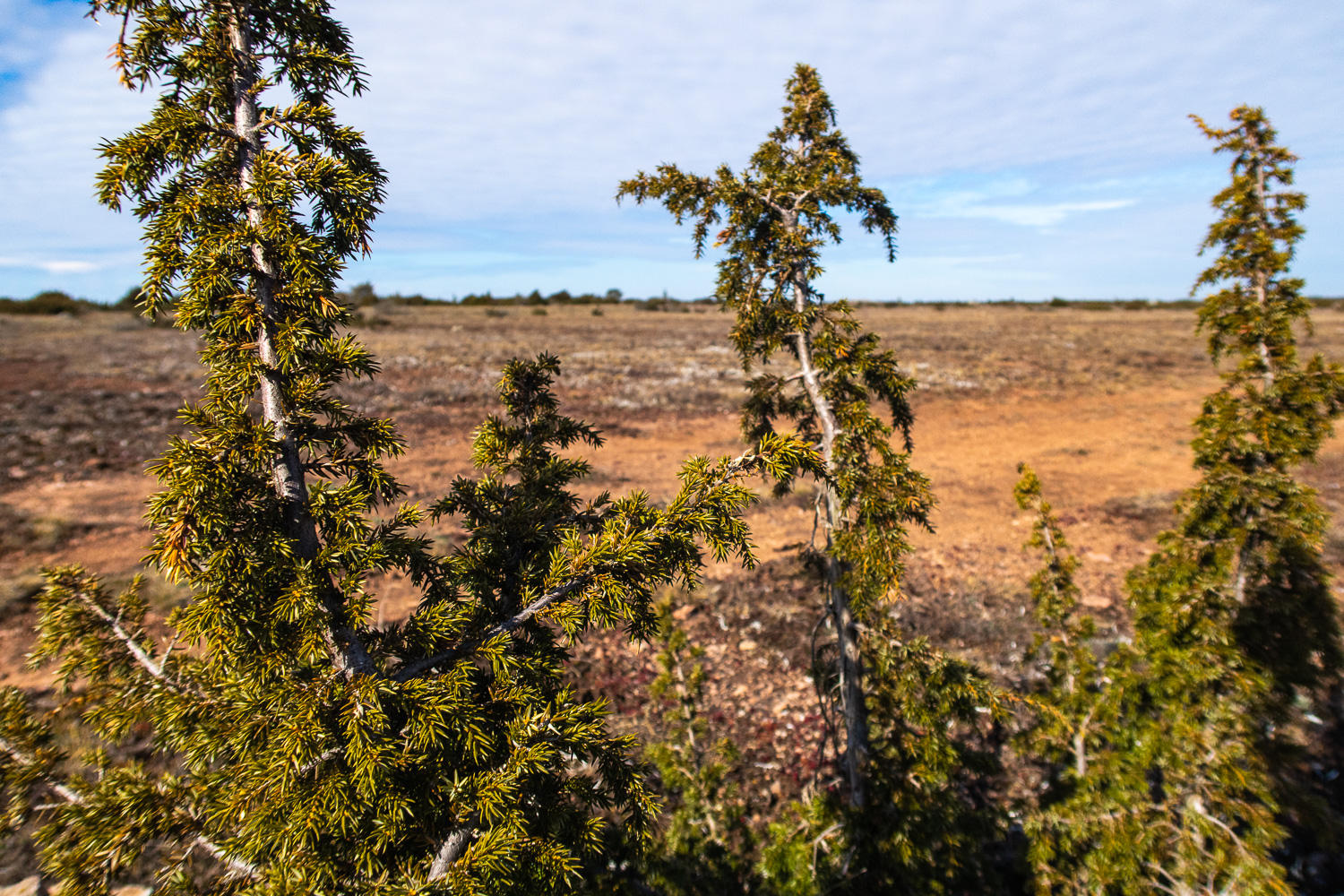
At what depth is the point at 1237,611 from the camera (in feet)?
15.6

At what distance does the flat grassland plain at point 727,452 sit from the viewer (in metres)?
9.27

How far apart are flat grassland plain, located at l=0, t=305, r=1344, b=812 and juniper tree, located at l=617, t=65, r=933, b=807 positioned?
779 mm

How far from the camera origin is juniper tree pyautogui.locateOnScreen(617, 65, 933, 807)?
454 cm

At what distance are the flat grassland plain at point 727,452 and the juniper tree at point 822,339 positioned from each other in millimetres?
779

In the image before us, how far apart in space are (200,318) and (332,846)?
188cm

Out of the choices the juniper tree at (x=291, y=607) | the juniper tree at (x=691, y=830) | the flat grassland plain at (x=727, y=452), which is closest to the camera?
the juniper tree at (x=291, y=607)

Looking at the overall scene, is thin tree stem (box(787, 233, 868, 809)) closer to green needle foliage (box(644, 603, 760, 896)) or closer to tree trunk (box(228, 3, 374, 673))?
green needle foliage (box(644, 603, 760, 896))

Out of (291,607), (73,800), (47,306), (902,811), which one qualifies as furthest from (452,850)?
(47,306)

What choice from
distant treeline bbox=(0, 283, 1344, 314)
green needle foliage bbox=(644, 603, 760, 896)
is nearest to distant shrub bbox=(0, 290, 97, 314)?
distant treeline bbox=(0, 283, 1344, 314)

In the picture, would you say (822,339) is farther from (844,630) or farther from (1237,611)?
(1237,611)

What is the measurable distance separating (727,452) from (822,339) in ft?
36.2

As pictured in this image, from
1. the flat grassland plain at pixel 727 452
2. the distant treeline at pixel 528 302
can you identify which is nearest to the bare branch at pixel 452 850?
the flat grassland plain at pixel 727 452

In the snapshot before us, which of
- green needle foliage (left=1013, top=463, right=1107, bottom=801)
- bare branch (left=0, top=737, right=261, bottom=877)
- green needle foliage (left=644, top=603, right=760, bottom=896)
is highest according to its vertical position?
bare branch (left=0, top=737, right=261, bottom=877)

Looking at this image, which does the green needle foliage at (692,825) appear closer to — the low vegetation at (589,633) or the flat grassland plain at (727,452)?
the low vegetation at (589,633)
